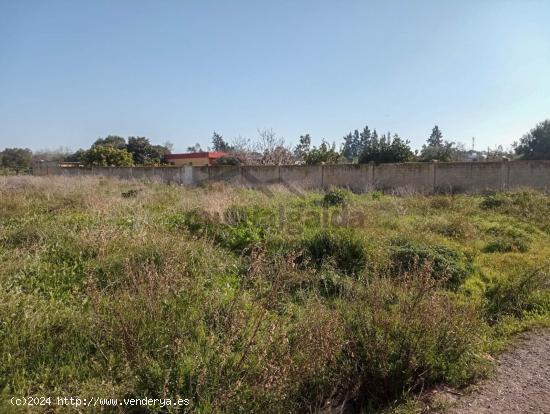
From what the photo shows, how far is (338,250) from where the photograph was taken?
5.57 metres

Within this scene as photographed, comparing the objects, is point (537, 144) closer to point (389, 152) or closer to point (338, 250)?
point (389, 152)

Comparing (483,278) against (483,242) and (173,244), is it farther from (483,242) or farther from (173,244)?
(173,244)

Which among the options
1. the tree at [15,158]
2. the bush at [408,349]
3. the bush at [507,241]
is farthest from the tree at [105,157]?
the bush at [408,349]

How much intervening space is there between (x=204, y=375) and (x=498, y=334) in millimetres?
3271

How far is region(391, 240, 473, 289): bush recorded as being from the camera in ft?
16.4

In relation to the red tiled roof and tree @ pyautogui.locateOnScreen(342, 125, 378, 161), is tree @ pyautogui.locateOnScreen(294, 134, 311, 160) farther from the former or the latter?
tree @ pyautogui.locateOnScreen(342, 125, 378, 161)

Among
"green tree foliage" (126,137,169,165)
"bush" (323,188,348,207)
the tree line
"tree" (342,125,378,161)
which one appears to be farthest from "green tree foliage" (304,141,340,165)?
"tree" (342,125,378,161)

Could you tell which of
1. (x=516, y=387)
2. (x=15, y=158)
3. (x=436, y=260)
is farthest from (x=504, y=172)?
(x=15, y=158)

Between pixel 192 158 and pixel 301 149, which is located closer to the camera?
pixel 301 149

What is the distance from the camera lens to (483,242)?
7129 mm

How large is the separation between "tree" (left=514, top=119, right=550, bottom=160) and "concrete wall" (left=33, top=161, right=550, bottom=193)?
25590 mm

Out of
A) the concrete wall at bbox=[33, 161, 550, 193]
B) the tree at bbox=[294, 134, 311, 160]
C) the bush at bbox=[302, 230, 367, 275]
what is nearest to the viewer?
the bush at bbox=[302, 230, 367, 275]

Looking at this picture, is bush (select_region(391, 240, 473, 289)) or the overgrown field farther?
bush (select_region(391, 240, 473, 289))

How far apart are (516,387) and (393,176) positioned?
1607cm
